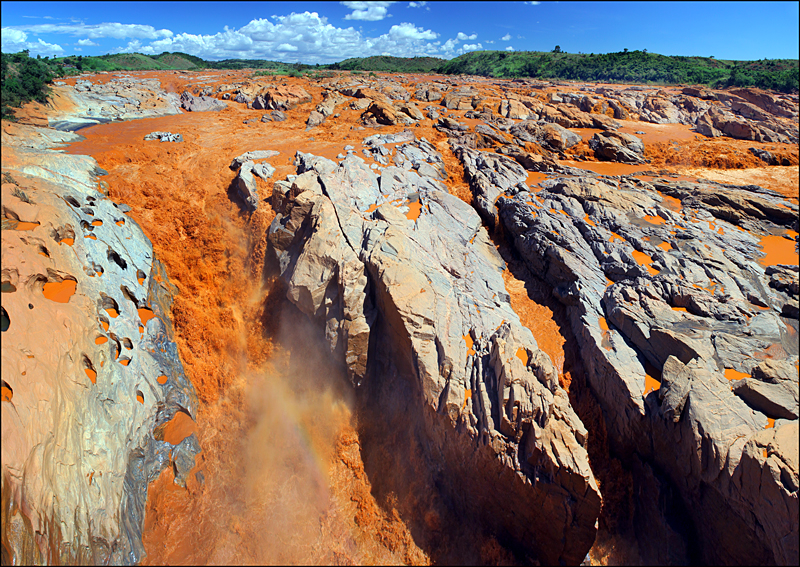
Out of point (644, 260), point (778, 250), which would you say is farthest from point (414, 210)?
point (778, 250)

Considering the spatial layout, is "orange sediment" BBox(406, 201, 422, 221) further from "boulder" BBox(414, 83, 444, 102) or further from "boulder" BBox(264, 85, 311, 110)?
"boulder" BBox(414, 83, 444, 102)

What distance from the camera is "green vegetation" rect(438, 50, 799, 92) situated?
Result: 71.1 m

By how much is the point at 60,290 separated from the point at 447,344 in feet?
39.6

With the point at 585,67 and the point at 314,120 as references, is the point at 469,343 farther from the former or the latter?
the point at 585,67

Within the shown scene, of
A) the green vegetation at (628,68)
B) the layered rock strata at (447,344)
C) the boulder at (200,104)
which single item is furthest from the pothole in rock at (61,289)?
the green vegetation at (628,68)

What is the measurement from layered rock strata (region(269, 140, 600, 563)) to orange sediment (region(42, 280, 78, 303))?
6603mm

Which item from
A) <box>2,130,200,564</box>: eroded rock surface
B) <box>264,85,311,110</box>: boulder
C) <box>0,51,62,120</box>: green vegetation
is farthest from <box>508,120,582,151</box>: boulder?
<box>0,51,62,120</box>: green vegetation

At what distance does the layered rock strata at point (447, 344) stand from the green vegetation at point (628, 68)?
84770 mm

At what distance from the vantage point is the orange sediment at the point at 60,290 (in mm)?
9477

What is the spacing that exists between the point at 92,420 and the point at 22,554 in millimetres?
2897

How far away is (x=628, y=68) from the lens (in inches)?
3356

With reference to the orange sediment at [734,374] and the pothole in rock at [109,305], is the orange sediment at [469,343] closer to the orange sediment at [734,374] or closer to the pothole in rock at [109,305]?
the orange sediment at [734,374]

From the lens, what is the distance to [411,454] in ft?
36.0

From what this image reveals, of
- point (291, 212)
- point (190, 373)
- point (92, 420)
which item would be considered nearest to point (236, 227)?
point (291, 212)
